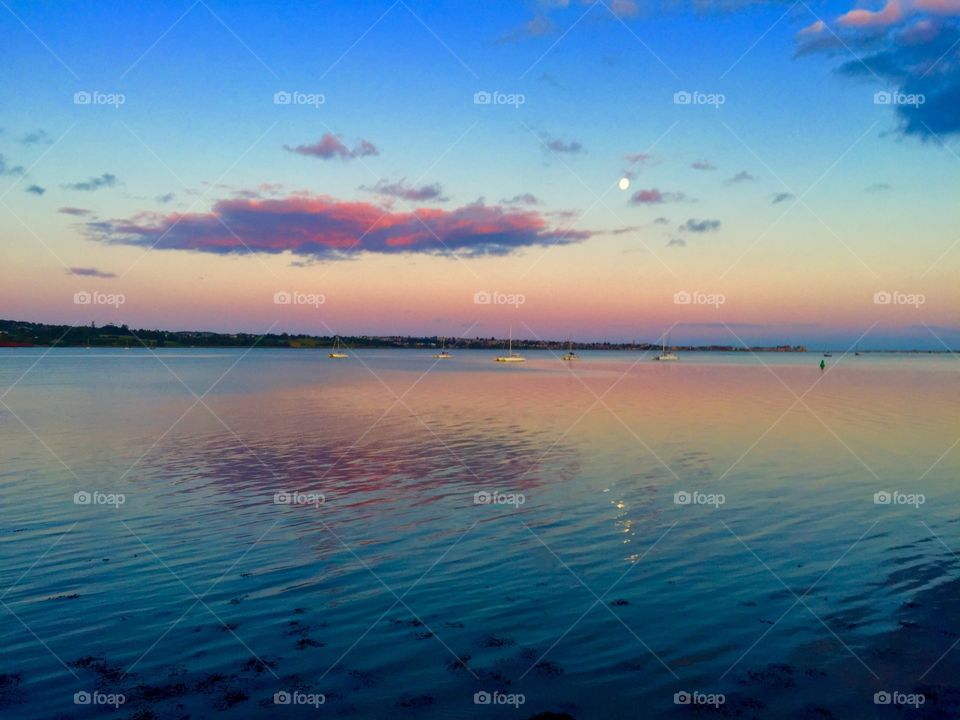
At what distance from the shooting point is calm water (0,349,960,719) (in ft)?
40.1

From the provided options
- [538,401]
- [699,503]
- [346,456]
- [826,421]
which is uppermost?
[538,401]

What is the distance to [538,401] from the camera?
76.9m

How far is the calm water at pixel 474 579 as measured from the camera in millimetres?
12234

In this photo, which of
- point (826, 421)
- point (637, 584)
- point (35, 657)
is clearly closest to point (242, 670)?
point (35, 657)

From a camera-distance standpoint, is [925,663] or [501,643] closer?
[925,663]

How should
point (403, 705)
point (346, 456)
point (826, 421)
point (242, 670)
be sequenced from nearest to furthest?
1. point (403, 705)
2. point (242, 670)
3. point (346, 456)
4. point (826, 421)

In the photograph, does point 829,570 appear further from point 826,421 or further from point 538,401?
point 538,401

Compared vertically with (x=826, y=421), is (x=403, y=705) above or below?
below

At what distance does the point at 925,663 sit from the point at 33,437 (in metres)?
49.1

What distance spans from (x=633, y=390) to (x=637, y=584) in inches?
3184

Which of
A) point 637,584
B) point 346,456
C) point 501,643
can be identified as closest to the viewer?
point 501,643

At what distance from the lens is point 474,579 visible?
17.9 metres

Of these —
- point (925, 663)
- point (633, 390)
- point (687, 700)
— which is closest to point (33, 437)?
point (687, 700)

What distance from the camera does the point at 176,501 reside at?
26266mm
